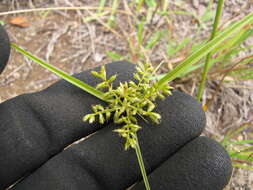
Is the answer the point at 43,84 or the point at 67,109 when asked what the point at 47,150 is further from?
the point at 43,84

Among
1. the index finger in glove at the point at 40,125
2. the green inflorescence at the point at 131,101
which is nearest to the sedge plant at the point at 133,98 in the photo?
the green inflorescence at the point at 131,101

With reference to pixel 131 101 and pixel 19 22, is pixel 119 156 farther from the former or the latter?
pixel 19 22

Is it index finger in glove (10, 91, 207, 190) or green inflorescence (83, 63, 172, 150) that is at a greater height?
green inflorescence (83, 63, 172, 150)

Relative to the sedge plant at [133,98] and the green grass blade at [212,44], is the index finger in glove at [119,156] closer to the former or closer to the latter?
the sedge plant at [133,98]

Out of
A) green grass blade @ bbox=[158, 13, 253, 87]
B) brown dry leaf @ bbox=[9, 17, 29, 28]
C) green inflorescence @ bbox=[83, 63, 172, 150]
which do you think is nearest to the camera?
green grass blade @ bbox=[158, 13, 253, 87]

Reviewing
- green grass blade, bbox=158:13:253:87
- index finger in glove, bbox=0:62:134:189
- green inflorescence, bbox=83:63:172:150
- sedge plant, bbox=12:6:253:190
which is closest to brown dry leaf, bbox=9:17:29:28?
index finger in glove, bbox=0:62:134:189

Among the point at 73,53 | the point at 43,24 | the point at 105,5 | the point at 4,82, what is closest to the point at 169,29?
the point at 105,5

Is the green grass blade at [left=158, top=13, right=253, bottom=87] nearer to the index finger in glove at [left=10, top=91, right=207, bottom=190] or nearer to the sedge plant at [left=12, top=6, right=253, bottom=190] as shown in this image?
the sedge plant at [left=12, top=6, right=253, bottom=190]
